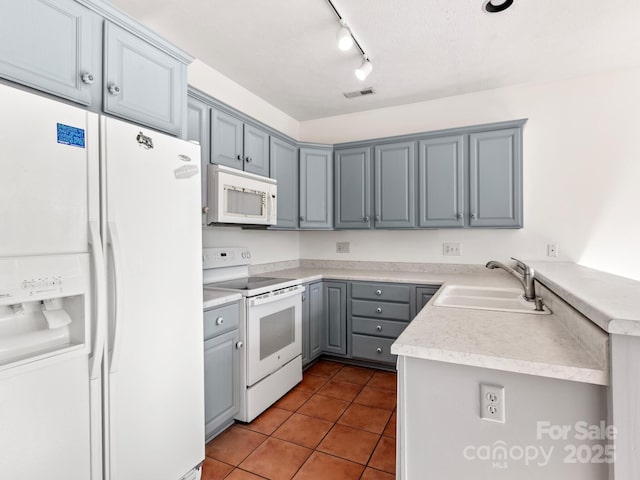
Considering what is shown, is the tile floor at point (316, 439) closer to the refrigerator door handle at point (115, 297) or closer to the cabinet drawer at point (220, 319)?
the cabinet drawer at point (220, 319)

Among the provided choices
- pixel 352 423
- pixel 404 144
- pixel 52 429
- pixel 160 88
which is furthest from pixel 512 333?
pixel 404 144

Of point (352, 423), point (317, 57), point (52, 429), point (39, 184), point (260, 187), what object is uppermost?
point (317, 57)

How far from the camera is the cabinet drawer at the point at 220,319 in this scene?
76.8 inches

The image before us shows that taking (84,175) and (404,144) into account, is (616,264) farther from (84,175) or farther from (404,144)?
(84,175)

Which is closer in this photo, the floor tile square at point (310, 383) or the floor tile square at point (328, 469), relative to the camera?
the floor tile square at point (328, 469)

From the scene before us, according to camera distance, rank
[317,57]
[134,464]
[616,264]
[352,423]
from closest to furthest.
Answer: [134,464]
[352,423]
[317,57]
[616,264]

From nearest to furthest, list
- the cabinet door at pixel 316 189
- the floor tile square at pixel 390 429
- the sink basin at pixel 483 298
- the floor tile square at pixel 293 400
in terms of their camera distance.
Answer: the sink basin at pixel 483 298 < the floor tile square at pixel 390 429 < the floor tile square at pixel 293 400 < the cabinet door at pixel 316 189

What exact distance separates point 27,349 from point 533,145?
367 centimetres

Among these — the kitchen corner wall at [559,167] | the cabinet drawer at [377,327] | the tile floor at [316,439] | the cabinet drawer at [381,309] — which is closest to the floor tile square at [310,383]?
the tile floor at [316,439]

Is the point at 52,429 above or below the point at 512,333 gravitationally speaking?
below

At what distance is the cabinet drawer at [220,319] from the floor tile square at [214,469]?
0.69 metres

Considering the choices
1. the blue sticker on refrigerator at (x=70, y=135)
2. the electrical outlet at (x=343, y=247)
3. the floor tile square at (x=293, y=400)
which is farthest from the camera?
the electrical outlet at (x=343, y=247)

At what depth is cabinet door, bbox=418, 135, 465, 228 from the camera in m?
2.94

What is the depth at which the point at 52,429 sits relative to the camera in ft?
3.59
